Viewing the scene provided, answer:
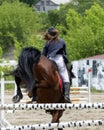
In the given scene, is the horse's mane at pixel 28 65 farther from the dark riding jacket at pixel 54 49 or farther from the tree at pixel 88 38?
the tree at pixel 88 38

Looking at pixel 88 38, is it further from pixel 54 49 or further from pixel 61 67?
pixel 61 67

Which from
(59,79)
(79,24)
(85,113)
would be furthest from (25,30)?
(59,79)

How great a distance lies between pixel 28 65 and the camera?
944 centimetres

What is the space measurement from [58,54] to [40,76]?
0.82 metres

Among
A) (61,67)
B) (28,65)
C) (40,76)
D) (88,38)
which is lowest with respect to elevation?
(88,38)

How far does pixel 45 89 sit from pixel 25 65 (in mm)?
519

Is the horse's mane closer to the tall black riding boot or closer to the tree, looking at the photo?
the tall black riding boot

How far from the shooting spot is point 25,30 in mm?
80062

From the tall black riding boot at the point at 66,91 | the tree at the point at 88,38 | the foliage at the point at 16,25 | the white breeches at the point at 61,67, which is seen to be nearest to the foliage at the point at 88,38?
the tree at the point at 88,38

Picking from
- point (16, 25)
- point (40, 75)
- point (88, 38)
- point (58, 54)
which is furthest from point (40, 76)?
point (16, 25)

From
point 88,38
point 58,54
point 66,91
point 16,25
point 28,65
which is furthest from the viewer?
point 16,25

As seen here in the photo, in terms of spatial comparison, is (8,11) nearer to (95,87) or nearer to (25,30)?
(25,30)

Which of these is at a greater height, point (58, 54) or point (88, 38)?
point (58, 54)

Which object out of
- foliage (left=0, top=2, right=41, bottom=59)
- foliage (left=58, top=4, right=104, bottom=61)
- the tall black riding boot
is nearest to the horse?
the tall black riding boot
